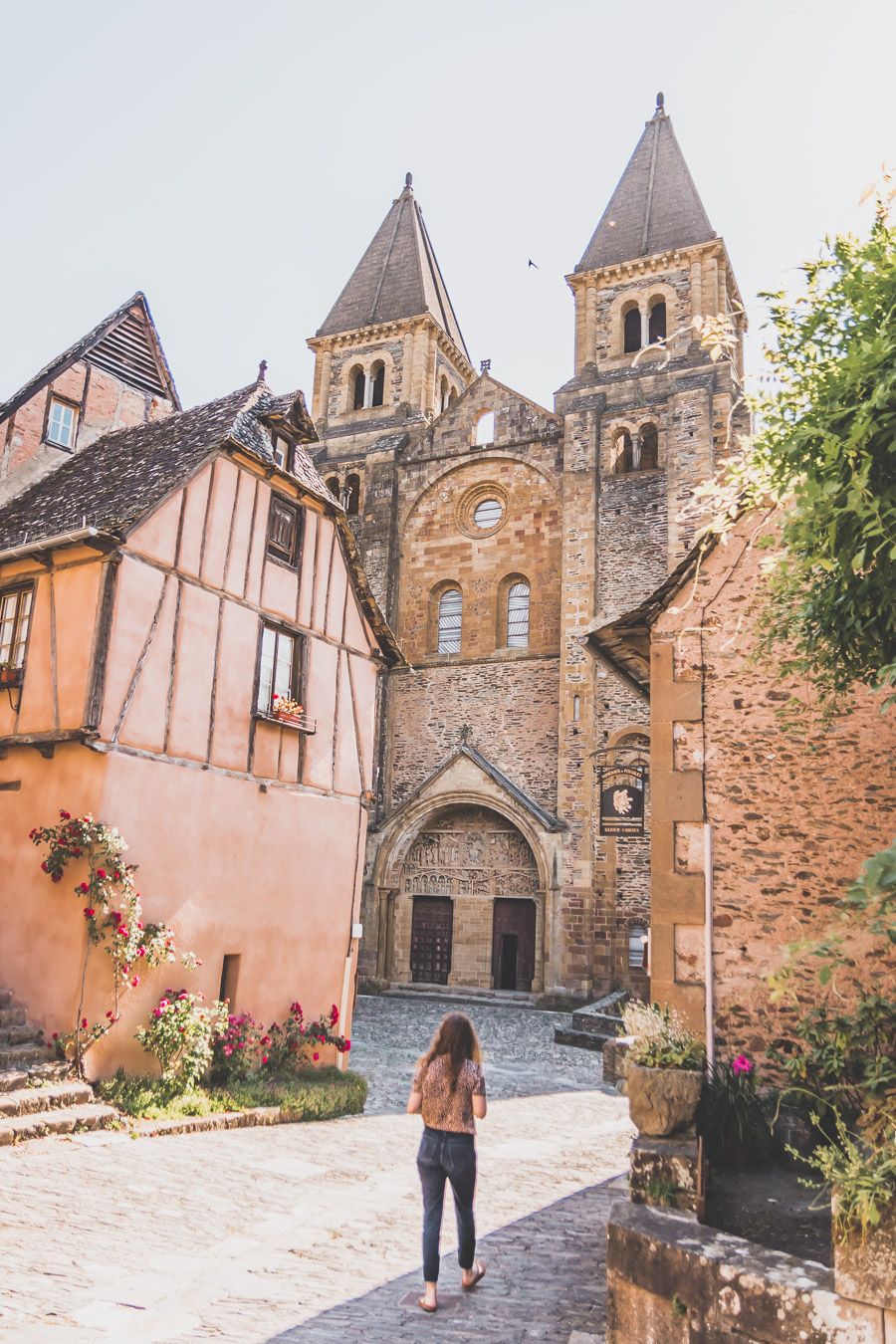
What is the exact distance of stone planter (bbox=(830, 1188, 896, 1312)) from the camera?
118 inches

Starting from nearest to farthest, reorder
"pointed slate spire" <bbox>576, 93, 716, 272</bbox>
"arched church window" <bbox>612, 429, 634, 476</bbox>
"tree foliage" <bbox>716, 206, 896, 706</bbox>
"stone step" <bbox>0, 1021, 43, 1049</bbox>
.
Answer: "tree foliage" <bbox>716, 206, 896, 706</bbox> → "stone step" <bbox>0, 1021, 43, 1049</bbox> → "arched church window" <bbox>612, 429, 634, 476</bbox> → "pointed slate spire" <bbox>576, 93, 716, 272</bbox>

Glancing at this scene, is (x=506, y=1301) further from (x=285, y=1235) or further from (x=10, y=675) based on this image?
(x=10, y=675)

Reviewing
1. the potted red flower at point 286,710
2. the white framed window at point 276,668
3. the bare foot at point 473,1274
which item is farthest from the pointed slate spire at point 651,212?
the bare foot at point 473,1274

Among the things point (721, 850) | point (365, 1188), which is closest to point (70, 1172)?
point (365, 1188)

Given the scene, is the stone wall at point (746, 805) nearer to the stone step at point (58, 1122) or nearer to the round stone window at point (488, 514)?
the stone step at point (58, 1122)

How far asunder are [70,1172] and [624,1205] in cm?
432

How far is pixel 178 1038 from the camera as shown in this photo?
904cm

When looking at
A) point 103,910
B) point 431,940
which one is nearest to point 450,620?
point 431,940

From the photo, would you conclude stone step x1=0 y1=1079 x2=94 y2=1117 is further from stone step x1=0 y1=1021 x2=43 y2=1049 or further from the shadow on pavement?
the shadow on pavement

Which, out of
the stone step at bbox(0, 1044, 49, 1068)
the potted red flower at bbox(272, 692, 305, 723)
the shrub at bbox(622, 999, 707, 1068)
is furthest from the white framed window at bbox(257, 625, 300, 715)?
the shrub at bbox(622, 999, 707, 1068)

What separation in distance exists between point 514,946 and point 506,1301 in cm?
1776

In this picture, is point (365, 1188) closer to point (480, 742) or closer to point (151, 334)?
point (151, 334)

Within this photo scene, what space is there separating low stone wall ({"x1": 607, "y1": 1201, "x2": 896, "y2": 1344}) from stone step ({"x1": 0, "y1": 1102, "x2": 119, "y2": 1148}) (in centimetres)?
520

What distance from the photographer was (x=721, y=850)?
6820 millimetres
